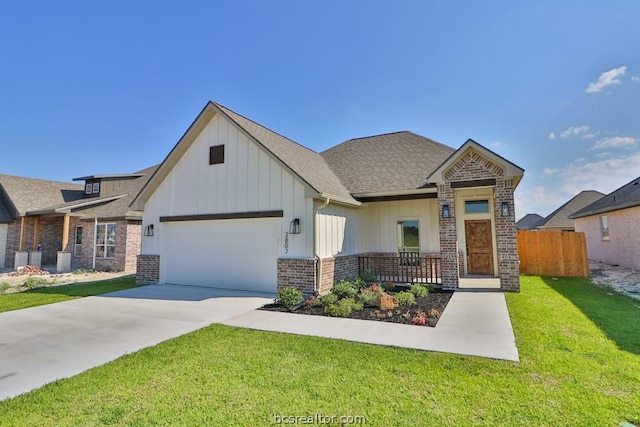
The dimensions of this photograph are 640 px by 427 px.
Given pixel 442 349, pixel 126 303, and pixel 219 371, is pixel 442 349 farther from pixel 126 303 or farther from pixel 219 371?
pixel 126 303

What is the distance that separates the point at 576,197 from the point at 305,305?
36.3m

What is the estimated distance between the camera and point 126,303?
8484 mm

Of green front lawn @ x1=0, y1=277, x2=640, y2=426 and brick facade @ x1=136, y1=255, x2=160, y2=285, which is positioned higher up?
brick facade @ x1=136, y1=255, x2=160, y2=285

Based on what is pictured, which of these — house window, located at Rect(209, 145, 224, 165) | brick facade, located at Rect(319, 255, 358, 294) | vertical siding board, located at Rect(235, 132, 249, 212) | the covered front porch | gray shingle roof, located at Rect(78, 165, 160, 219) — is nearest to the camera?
brick facade, located at Rect(319, 255, 358, 294)

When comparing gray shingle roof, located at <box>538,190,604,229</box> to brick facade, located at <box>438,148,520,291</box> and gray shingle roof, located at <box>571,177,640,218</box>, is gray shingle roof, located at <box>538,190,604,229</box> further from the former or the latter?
brick facade, located at <box>438,148,520,291</box>

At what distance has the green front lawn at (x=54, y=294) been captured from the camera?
8670 mm

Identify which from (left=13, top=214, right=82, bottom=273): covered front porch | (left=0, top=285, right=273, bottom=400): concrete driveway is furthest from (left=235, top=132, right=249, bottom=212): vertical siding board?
(left=13, top=214, right=82, bottom=273): covered front porch

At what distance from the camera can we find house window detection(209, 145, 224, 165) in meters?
10.9

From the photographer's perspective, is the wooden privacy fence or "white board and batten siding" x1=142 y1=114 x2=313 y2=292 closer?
"white board and batten siding" x1=142 y1=114 x2=313 y2=292

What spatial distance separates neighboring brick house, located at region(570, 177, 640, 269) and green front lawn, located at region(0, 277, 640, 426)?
13.3 meters

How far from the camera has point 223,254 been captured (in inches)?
428

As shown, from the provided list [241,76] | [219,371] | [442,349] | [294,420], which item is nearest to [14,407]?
[219,371]

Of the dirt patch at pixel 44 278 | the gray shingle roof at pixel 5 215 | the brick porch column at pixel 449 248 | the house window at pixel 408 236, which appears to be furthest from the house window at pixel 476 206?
the gray shingle roof at pixel 5 215

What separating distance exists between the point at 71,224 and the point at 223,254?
44.6 feet
